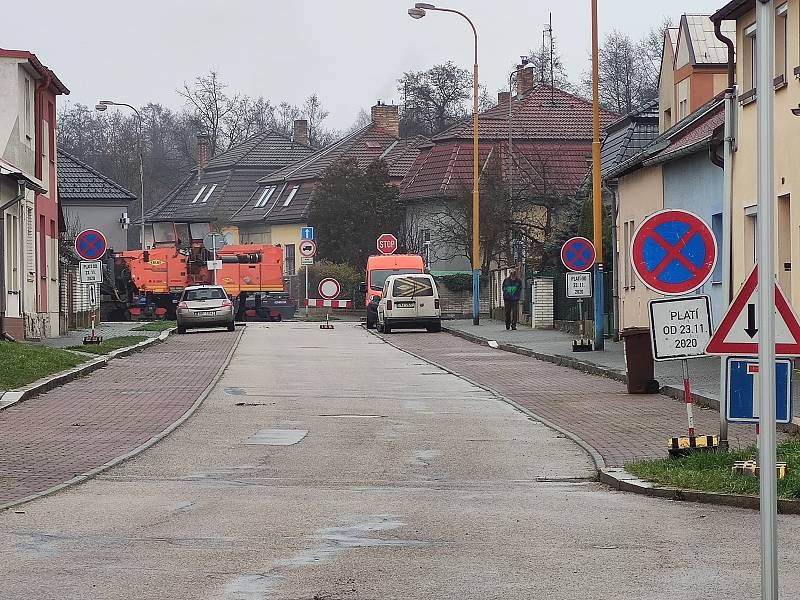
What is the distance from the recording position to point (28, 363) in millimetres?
23781

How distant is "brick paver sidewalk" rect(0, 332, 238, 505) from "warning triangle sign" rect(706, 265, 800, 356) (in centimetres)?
571

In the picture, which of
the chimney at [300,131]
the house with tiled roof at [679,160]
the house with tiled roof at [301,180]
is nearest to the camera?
the house with tiled roof at [679,160]

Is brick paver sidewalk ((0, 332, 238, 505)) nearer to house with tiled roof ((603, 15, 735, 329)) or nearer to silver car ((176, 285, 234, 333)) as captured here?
house with tiled roof ((603, 15, 735, 329))

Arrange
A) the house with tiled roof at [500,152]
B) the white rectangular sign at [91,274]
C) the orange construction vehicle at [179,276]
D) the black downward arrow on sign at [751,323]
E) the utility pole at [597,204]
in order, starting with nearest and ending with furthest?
the black downward arrow on sign at [751,323], the utility pole at [597,204], the white rectangular sign at [91,274], the orange construction vehicle at [179,276], the house with tiled roof at [500,152]

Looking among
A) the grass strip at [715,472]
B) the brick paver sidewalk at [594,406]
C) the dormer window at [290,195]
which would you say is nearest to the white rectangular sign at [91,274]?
the brick paver sidewalk at [594,406]

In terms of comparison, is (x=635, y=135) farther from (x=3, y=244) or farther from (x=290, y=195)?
(x=290, y=195)

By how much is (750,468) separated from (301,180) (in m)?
77.0

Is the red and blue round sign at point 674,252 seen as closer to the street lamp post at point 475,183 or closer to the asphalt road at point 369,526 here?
the asphalt road at point 369,526

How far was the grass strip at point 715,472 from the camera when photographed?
11031mm

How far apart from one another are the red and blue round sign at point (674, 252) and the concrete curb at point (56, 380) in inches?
371

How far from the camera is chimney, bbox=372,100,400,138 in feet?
311

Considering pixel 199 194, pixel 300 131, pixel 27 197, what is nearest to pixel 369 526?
pixel 27 197

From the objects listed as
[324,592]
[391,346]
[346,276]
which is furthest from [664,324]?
[346,276]

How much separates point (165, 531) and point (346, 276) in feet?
194
